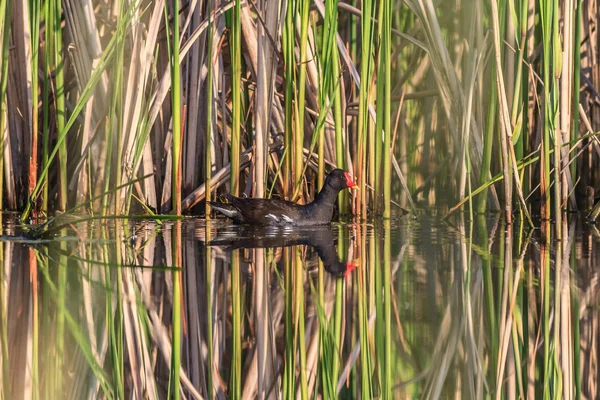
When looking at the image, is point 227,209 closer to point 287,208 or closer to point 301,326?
point 287,208

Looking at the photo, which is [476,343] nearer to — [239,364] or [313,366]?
[313,366]

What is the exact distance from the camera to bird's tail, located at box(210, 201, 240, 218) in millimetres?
6641

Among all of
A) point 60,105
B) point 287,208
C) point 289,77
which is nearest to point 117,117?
point 60,105

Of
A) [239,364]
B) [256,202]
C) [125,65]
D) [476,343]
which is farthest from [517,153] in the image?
[239,364]

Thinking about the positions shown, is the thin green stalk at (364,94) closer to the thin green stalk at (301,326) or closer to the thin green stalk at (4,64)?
the thin green stalk at (301,326)

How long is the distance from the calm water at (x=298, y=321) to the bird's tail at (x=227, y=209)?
4.40ft

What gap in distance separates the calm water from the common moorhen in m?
1.22

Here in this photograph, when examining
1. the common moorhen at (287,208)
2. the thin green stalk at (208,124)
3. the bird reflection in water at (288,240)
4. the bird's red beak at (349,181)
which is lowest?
the bird reflection in water at (288,240)

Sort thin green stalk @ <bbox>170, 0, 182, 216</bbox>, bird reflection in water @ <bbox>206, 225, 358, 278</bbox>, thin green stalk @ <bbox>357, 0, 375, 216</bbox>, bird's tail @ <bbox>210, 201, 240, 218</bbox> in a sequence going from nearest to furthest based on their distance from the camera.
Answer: bird reflection in water @ <bbox>206, 225, 358, 278</bbox> → thin green stalk @ <bbox>170, 0, 182, 216</bbox> → thin green stalk @ <bbox>357, 0, 375, 216</bbox> → bird's tail @ <bbox>210, 201, 240, 218</bbox>

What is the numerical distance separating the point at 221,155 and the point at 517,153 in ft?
6.56

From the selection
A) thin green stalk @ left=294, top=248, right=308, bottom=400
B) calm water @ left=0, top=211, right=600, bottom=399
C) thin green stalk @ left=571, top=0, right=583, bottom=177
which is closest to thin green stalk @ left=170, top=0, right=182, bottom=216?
calm water @ left=0, top=211, right=600, bottom=399

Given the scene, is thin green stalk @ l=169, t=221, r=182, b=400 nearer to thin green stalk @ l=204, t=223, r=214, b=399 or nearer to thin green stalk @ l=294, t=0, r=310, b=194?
thin green stalk @ l=204, t=223, r=214, b=399

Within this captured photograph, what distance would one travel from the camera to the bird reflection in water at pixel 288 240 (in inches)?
188

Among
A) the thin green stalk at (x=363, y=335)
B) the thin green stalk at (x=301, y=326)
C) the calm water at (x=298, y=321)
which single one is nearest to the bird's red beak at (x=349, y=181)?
the calm water at (x=298, y=321)
